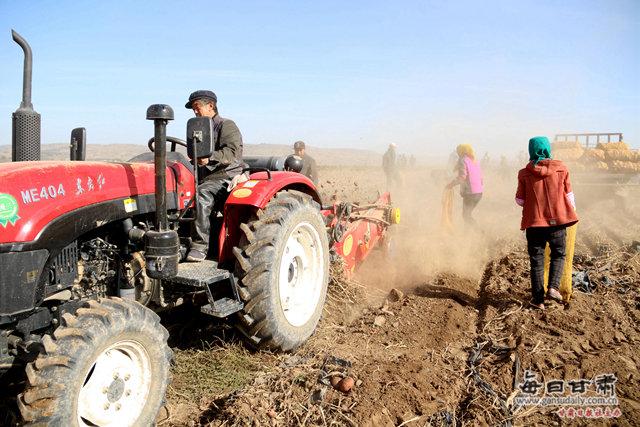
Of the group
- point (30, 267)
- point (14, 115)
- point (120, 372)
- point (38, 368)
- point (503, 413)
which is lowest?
point (503, 413)

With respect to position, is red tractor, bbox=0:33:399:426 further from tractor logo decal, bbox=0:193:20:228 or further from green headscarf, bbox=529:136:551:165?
green headscarf, bbox=529:136:551:165

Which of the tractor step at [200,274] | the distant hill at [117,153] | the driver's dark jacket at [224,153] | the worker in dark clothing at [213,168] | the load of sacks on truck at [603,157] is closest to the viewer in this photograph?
the tractor step at [200,274]

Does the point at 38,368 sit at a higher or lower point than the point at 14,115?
lower

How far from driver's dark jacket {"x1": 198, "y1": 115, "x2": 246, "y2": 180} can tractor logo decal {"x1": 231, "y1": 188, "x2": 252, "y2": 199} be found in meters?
0.44

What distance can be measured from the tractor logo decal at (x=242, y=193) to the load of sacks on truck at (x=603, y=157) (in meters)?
12.9

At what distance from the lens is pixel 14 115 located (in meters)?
3.14

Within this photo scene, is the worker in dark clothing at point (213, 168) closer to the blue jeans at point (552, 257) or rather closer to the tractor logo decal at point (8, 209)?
the tractor logo decal at point (8, 209)

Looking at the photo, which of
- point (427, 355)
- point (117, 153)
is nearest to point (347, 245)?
point (427, 355)

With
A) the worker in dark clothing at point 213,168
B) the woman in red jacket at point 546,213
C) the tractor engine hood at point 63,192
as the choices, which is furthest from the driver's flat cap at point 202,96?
the woman in red jacket at point 546,213

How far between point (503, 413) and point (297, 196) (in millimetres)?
2082

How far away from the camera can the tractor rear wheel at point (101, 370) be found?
1991mm

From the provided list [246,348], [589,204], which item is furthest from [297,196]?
[589,204]

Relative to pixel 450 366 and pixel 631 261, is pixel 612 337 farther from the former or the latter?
pixel 631 261

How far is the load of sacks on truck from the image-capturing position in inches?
517
